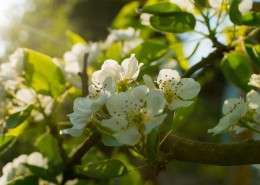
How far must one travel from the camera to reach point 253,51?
824 mm

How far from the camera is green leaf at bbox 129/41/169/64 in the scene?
92 cm

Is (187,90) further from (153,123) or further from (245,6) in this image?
(245,6)

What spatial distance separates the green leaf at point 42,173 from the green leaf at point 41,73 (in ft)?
A: 0.49

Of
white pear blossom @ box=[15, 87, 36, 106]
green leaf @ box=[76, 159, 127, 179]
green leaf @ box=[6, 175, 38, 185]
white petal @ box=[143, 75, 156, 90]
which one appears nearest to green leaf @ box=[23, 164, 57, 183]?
green leaf @ box=[6, 175, 38, 185]

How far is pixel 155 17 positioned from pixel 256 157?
1.17 ft

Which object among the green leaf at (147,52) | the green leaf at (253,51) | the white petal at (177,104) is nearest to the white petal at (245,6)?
the green leaf at (253,51)

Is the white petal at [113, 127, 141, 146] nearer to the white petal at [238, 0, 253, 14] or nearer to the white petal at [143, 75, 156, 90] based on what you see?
the white petal at [143, 75, 156, 90]

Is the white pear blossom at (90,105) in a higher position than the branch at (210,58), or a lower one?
lower

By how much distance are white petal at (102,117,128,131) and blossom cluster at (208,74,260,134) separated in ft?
0.51

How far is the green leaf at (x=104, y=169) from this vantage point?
63 centimetres

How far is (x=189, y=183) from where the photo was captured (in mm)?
5961

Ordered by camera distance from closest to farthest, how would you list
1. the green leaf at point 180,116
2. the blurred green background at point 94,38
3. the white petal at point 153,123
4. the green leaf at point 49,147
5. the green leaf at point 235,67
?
the white petal at point 153,123
the green leaf at point 180,116
the green leaf at point 235,67
the green leaf at point 49,147
the blurred green background at point 94,38

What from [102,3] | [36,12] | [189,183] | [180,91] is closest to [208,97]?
[189,183]

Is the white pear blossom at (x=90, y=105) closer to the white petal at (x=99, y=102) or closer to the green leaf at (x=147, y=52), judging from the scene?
the white petal at (x=99, y=102)
